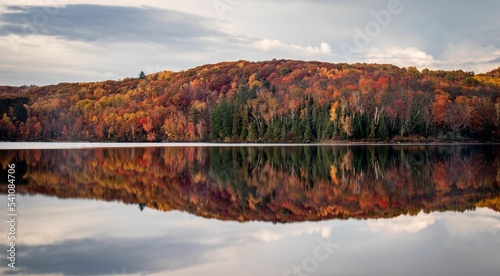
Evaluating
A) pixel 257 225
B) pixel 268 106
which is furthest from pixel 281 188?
pixel 268 106

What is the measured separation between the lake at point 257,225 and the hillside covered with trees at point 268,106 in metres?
69.4

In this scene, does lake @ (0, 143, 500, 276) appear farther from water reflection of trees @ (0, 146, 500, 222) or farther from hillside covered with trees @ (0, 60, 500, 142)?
hillside covered with trees @ (0, 60, 500, 142)

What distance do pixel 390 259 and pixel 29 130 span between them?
137262 millimetres

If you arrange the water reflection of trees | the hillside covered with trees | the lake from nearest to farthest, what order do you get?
the lake
the water reflection of trees
the hillside covered with trees

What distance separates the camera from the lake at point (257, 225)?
1191 centimetres

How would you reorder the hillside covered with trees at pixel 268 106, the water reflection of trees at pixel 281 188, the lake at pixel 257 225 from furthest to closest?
the hillside covered with trees at pixel 268 106
the water reflection of trees at pixel 281 188
the lake at pixel 257 225

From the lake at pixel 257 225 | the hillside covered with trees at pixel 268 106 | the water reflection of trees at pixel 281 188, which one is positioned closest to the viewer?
the lake at pixel 257 225

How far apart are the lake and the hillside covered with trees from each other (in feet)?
228

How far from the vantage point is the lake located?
11914mm

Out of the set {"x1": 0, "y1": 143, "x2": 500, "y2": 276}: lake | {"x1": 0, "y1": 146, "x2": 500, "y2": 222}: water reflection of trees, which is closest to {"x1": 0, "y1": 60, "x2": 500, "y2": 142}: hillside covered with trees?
{"x1": 0, "y1": 146, "x2": 500, "y2": 222}: water reflection of trees

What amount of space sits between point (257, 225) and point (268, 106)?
330ft

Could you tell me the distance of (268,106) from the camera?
382 ft

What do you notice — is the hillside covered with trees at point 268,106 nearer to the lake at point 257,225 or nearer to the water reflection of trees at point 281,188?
the water reflection of trees at point 281,188

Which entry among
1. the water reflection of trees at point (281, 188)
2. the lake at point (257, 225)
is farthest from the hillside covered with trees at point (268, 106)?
the lake at point (257, 225)
